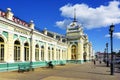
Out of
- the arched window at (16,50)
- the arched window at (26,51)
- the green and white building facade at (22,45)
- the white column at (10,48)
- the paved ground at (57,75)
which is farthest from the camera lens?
the arched window at (26,51)

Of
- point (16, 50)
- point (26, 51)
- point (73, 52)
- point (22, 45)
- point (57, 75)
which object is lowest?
point (57, 75)

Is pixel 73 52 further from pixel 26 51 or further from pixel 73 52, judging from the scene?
pixel 26 51

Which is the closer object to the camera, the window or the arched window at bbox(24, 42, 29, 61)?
the arched window at bbox(24, 42, 29, 61)

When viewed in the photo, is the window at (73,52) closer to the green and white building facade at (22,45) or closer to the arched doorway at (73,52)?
the arched doorway at (73,52)

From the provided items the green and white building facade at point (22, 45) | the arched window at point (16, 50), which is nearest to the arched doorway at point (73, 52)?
the green and white building facade at point (22, 45)

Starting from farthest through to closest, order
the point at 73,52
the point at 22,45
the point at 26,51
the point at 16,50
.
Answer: the point at 73,52 → the point at 26,51 → the point at 22,45 → the point at 16,50

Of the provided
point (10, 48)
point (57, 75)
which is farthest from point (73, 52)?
point (57, 75)

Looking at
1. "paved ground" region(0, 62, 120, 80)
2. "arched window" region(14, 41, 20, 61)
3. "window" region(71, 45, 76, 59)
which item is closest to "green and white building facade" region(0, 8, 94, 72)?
"arched window" region(14, 41, 20, 61)

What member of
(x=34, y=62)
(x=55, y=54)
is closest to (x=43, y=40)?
(x=34, y=62)

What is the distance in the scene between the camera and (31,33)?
27.5m

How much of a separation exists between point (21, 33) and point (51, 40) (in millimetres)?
12917

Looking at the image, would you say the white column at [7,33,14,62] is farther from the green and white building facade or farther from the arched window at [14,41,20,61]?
the arched window at [14,41,20,61]

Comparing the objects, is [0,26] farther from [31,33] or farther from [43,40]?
[43,40]

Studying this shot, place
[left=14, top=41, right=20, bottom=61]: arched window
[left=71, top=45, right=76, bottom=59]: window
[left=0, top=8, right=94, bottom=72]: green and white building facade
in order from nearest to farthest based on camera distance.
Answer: [left=0, top=8, right=94, bottom=72]: green and white building facade, [left=14, top=41, right=20, bottom=61]: arched window, [left=71, top=45, right=76, bottom=59]: window
